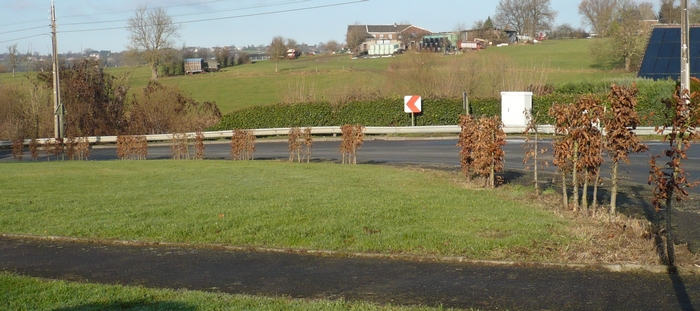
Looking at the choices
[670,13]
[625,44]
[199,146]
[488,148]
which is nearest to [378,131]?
[199,146]

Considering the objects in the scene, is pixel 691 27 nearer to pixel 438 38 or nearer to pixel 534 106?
pixel 534 106

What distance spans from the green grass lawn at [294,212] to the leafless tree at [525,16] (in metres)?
87.3

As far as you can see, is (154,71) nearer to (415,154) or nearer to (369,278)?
(415,154)

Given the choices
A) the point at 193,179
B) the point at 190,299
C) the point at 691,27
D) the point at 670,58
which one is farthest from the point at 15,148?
the point at 691,27

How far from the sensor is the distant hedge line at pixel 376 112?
37.7m

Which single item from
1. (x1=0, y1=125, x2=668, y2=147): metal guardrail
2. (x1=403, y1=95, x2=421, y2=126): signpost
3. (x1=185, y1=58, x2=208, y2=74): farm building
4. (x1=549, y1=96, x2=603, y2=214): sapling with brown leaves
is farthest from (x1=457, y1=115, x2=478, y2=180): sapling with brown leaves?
(x1=185, y1=58, x2=208, y2=74): farm building

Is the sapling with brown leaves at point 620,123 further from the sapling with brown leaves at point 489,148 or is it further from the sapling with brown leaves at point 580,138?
the sapling with brown leaves at point 489,148

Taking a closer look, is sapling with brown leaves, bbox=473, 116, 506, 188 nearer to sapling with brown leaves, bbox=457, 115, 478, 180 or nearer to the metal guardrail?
sapling with brown leaves, bbox=457, 115, 478, 180

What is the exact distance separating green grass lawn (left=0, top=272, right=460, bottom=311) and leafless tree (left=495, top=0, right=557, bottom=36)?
322 ft

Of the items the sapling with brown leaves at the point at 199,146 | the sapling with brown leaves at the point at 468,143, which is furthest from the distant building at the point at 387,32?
the sapling with brown leaves at the point at 468,143

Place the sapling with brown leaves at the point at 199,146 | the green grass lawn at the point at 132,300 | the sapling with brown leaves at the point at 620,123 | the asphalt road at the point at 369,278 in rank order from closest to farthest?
the green grass lawn at the point at 132,300, the asphalt road at the point at 369,278, the sapling with brown leaves at the point at 620,123, the sapling with brown leaves at the point at 199,146

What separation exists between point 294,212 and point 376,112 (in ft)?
92.9

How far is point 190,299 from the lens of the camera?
686 cm

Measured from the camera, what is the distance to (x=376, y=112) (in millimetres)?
39781
